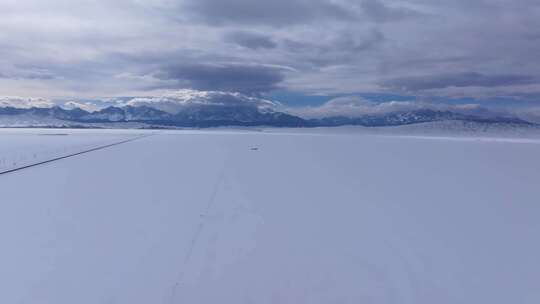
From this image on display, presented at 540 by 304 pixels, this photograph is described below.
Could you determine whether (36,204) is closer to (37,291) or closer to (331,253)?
(37,291)

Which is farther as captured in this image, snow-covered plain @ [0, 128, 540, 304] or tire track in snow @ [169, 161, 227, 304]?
snow-covered plain @ [0, 128, 540, 304]

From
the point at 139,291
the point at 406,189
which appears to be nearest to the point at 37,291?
the point at 139,291

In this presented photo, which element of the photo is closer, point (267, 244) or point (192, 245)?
point (192, 245)

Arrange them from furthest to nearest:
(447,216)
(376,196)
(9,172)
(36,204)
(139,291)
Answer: (9,172) < (376,196) < (36,204) < (447,216) < (139,291)

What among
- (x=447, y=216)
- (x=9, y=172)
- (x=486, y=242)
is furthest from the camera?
(x=9, y=172)

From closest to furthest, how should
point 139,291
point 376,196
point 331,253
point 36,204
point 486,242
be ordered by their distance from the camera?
point 139,291 < point 331,253 < point 486,242 < point 36,204 < point 376,196

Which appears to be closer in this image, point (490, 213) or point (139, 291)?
point (139, 291)

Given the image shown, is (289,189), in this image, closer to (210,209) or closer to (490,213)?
(210,209)

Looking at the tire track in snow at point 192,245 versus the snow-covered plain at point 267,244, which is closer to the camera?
the tire track in snow at point 192,245

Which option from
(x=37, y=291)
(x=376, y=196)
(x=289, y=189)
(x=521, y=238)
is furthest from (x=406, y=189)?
(x=37, y=291)
